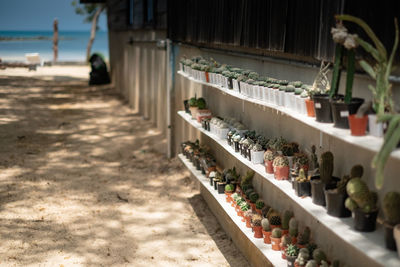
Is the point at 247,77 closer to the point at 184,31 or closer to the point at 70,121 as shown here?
the point at 184,31

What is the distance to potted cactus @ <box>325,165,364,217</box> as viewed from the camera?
10.3ft

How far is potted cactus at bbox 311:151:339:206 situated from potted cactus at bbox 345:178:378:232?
393 millimetres

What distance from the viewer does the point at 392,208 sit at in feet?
8.94

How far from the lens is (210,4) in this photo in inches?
255

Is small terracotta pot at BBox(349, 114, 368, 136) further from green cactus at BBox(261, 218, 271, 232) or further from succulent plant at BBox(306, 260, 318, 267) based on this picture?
green cactus at BBox(261, 218, 271, 232)

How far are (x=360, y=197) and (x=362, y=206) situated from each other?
2.2 inches

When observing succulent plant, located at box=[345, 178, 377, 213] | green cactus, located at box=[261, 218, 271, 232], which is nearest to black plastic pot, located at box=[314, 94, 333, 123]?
succulent plant, located at box=[345, 178, 377, 213]

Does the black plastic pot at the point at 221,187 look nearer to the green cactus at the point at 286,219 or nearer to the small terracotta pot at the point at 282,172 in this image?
the green cactus at the point at 286,219

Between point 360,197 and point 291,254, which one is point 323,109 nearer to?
point 360,197

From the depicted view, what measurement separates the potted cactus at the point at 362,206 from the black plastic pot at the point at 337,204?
161mm

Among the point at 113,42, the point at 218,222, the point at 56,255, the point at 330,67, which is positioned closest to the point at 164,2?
the point at 218,222

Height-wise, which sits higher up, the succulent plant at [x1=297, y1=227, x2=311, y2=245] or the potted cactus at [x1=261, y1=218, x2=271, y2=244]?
the succulent plant at [x1=297, y1=227, x2=311, y2=245]

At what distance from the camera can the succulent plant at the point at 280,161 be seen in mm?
4016

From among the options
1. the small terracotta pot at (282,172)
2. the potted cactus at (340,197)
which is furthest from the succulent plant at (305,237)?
the potted cactus at (340,197)
